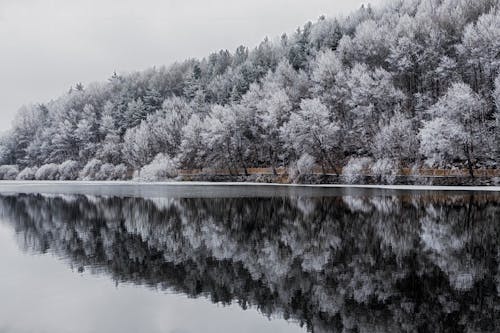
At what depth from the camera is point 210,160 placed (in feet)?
270

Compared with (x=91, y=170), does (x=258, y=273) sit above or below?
below

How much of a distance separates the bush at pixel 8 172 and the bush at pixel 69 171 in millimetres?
22610

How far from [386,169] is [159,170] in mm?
40890

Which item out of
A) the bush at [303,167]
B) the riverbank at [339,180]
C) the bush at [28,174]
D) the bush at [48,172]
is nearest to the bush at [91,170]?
the bush at [48,172]

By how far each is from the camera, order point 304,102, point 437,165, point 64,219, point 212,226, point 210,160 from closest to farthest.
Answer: point 212,226 → point 64,219 → point 437,165 → point 304,102 → point 210,160

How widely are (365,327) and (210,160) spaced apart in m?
72.6

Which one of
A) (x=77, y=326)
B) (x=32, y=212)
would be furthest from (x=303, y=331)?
(x=32, y=212)

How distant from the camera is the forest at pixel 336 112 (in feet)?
186

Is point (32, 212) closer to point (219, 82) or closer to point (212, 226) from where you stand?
point (212, 226)

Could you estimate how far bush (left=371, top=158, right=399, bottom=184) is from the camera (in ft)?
185

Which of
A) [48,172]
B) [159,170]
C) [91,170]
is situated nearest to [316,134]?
[159,170]

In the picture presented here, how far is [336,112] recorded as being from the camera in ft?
242

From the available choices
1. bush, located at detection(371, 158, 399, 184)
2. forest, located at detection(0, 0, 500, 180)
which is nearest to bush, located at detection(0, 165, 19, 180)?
forest, located at detection(0, 0, 500, 180)

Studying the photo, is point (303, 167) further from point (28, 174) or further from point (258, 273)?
point (28, 174)
